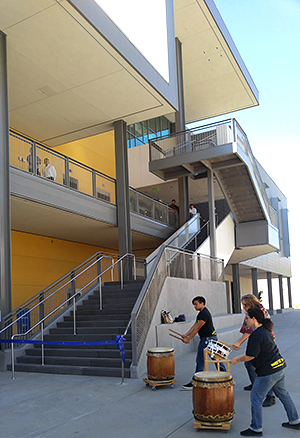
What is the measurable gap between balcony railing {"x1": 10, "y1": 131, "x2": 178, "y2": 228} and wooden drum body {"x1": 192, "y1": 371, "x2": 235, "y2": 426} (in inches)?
405

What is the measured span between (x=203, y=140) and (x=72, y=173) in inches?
236

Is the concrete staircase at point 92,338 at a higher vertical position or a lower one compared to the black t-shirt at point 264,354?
lower

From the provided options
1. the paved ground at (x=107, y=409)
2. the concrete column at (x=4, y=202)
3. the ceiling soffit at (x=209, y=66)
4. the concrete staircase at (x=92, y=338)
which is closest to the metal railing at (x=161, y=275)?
the concrete staircase at (x=92, y=338)

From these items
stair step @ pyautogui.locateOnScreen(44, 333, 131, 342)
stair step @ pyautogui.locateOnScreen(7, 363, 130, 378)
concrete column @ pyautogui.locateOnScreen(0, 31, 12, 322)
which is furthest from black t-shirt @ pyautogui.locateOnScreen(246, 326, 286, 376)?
concrete column @ pyautogui.locateOnScreen(0, 31, 12, 322)

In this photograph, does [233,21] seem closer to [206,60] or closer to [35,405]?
[206,60]

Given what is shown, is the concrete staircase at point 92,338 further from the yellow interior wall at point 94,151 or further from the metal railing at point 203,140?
the yellow interior wall at point 94,151

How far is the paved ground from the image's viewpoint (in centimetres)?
536

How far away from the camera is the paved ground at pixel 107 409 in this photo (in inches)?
211

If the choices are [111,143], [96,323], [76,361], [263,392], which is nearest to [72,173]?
[96,323]

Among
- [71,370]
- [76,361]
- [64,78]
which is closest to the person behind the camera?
[71,370]

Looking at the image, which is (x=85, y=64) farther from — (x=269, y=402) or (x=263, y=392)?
(x=263, y=392)

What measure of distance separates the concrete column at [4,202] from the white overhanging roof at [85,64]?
1302mm

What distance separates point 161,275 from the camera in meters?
12.2

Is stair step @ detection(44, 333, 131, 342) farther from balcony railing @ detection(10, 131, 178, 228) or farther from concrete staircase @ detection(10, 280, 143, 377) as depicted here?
balcony railing @ detection(10, 131, 178, 228)
